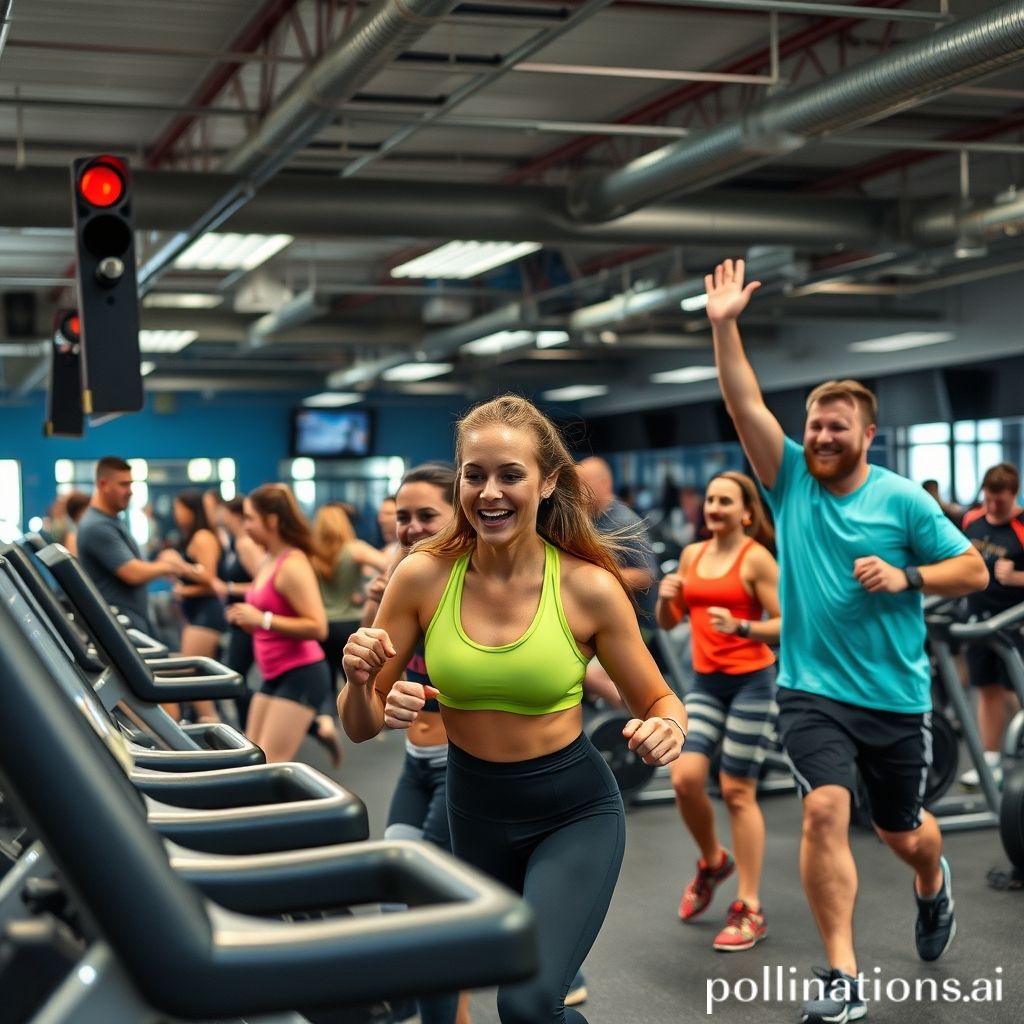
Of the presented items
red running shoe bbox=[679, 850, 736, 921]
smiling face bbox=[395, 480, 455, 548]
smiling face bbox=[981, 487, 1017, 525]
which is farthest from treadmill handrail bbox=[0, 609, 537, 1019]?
smiling face bbox=[981, 487, 1017, 525]

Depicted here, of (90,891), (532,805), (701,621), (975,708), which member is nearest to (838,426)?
(701,621)

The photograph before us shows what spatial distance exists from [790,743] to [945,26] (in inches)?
118

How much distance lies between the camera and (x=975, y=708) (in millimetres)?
9234

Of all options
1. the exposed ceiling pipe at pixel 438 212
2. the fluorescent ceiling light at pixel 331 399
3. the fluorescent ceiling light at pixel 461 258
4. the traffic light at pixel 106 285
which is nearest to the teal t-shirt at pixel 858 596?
the traffic light at pixel 106 285

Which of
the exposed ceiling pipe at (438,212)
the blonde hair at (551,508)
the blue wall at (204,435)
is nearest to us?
the blonde hair at (551,508)

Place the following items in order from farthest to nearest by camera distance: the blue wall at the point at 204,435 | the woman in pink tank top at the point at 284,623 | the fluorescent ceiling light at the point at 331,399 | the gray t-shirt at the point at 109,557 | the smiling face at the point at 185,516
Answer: the fluorescent ceiling light at the point at 331,399 → the blue wall at the point at 204,435 → the smiling face at the point at 185,516 → the gray t-shirt at the point at 109,557 → the woman in pink tank top at the point at 284,623

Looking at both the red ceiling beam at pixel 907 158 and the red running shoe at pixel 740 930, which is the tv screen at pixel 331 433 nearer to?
the red ceiling beam at pixel 907 158

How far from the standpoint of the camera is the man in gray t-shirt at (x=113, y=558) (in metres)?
6.29

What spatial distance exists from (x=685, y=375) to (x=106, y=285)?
14159 millimetres

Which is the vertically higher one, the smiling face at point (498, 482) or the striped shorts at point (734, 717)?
the smiling face at point (498, 482)

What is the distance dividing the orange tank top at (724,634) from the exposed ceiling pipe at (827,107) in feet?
6.46

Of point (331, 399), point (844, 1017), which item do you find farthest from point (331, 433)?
point (844, 1017)

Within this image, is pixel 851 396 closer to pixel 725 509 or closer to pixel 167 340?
pixel 725 509

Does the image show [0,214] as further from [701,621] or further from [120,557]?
[701,621]
